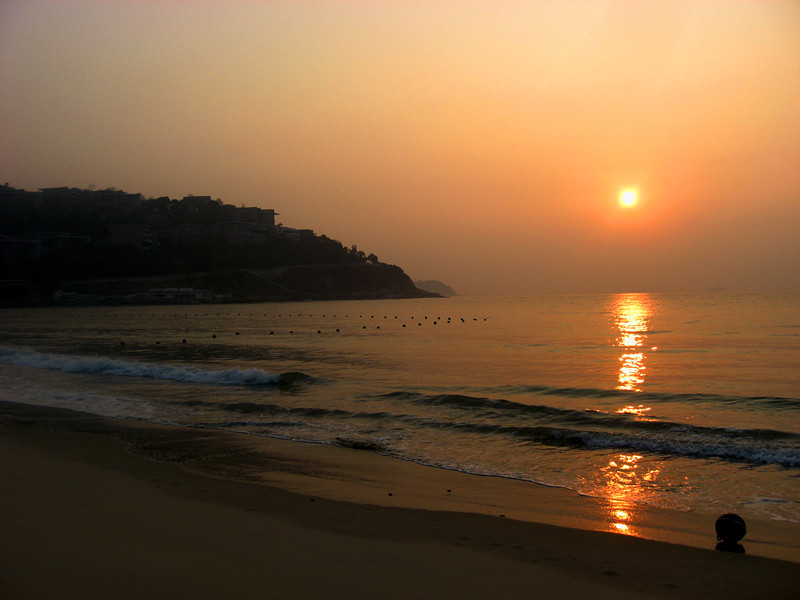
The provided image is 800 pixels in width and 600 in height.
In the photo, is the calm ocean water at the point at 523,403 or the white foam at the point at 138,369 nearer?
the calm ocean water at the point at 523,403

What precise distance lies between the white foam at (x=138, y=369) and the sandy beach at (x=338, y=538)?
1263cm

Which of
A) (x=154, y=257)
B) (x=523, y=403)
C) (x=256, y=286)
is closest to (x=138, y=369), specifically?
(x=523, y=403)

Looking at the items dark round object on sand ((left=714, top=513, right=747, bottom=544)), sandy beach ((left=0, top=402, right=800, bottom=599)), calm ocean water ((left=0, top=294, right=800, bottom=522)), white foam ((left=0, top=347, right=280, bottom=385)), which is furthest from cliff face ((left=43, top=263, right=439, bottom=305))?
dark round object on sand ((left=714, top=513, right=747, bottom=544))

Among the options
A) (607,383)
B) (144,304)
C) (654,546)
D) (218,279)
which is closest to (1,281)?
(144,304)

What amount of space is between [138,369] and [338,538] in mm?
22623

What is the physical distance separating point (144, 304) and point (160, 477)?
134 m

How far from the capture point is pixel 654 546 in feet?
22.3

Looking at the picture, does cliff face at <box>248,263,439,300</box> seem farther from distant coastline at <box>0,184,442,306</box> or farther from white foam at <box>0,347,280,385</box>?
white foam at <box>0,347,280,385</box>

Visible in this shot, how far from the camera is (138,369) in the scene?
26.7 metres

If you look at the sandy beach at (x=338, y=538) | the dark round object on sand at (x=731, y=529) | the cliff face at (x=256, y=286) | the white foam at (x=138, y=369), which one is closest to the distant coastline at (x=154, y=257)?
the cliff face at (x=256, y=286)

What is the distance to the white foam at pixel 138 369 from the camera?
2359 cm

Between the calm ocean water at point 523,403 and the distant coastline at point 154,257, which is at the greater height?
the distant coastline at point 154,257

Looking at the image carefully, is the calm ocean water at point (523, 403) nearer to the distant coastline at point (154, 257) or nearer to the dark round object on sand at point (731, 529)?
the dark round object on sand at point (731, 529)

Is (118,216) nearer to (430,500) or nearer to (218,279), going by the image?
(218,279)
